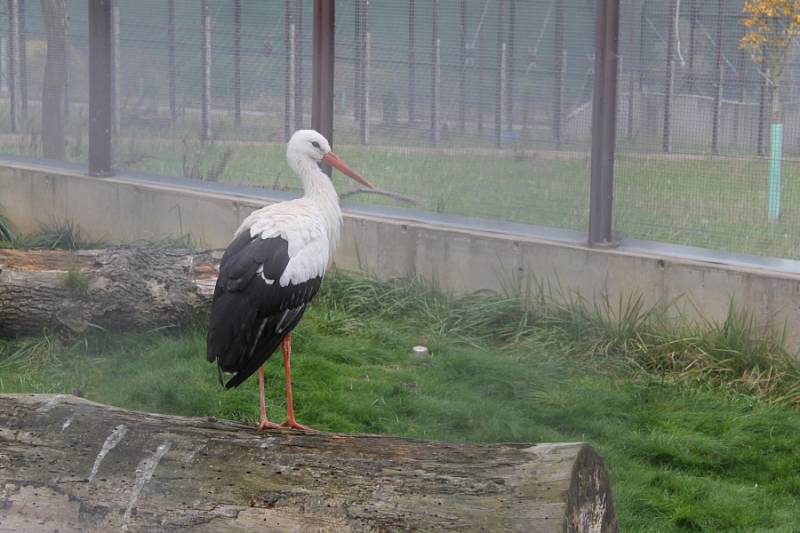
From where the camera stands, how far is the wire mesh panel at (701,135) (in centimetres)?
652

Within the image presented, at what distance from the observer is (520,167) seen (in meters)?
7.68

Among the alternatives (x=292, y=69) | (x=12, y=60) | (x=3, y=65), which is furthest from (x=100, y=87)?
(x=292, y=69)

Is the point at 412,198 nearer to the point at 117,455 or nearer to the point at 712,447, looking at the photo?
the point at 712,447

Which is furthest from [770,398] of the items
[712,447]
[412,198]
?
[412,198]

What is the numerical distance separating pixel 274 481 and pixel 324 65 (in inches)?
209

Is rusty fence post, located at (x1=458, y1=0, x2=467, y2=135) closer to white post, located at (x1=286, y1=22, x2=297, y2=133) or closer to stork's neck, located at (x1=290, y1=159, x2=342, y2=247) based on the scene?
white post, located at (x1=286, y1=22, x2=297, y2=133)

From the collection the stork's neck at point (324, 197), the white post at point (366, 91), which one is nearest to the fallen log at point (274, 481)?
the stork's neck at point (324, 197)

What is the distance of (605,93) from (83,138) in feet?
17.0

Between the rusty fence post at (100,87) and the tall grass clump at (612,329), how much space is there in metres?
3.13

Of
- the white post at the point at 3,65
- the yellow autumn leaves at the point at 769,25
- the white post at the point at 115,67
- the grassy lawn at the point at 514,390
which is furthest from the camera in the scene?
the white post at the point at 3,65

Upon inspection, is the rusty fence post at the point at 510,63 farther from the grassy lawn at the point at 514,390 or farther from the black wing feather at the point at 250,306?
the black wing feather at the point at 250,306

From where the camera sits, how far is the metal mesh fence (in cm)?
666

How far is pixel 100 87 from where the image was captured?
1027 centimetres

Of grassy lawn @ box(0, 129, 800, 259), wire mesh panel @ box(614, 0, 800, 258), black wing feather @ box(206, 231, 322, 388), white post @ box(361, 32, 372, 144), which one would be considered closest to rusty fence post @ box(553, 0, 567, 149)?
grassy lawn @ box(0, 129, 800, 259)
